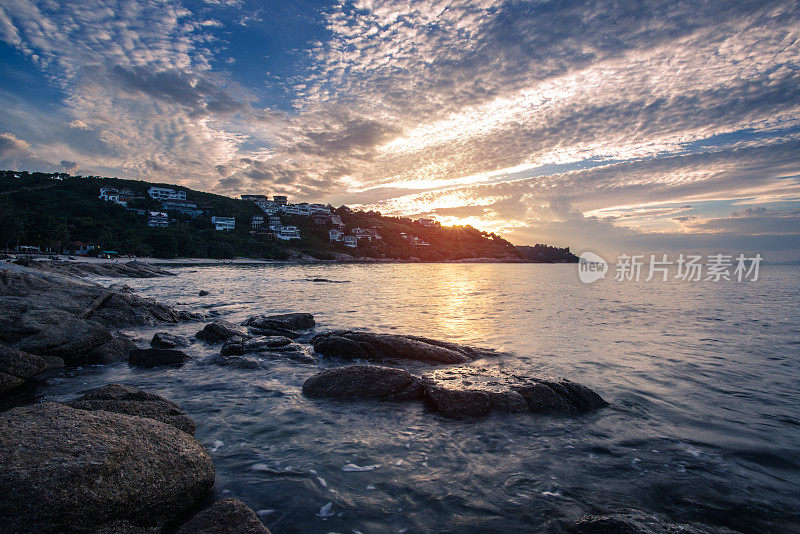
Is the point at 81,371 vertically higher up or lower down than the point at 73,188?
lower down

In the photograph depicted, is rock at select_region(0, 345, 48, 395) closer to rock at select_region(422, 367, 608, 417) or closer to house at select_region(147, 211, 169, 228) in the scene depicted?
rock at select_region(422, 367, 608, 417)

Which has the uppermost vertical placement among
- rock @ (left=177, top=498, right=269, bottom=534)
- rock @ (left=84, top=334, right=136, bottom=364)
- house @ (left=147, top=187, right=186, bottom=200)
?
house @ (left=147, top=187, right=186, bottom=200)

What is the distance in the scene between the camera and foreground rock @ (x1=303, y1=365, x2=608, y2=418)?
823 cm

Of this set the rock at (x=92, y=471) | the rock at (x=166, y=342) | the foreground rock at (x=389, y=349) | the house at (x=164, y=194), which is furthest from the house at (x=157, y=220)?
the rock at (x=92, y=471)

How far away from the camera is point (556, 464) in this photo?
623 centimetres

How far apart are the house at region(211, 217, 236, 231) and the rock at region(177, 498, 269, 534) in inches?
5022

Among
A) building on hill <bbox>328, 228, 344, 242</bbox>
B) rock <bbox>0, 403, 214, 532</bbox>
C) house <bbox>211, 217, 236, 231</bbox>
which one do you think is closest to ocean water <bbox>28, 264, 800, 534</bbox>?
rock <bbox>0, 403, 214, 532</bbox>

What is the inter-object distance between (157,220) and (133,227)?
40.9ft

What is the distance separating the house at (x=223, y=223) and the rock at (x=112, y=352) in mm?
117332

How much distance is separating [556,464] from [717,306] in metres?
34.3

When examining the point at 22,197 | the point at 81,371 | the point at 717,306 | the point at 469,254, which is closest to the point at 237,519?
the point at 81,371

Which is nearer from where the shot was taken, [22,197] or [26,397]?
[26,397]

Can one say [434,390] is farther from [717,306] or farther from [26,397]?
[717,306]

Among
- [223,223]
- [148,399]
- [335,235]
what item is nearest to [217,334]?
[148,399]
